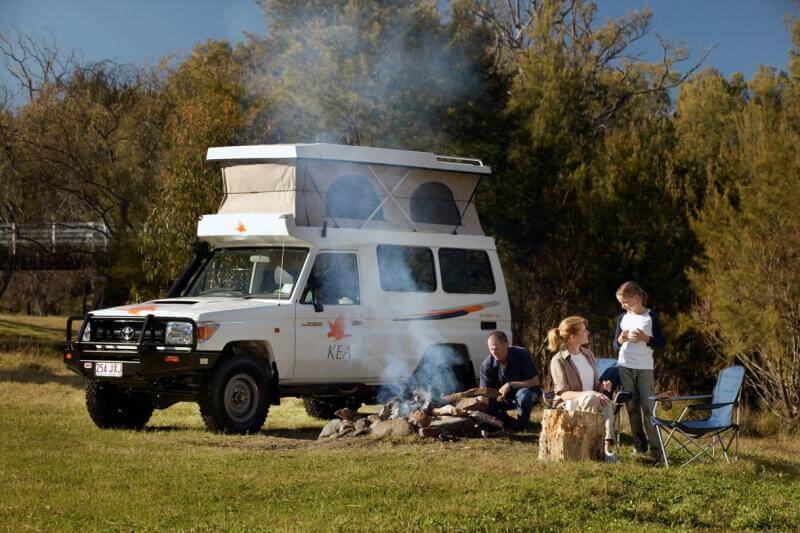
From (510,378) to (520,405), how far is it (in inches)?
12.2

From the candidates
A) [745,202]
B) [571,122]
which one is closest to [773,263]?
[745,202]

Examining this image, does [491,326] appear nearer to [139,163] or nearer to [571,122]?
[571,122]

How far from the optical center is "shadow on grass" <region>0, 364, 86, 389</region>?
21259mm

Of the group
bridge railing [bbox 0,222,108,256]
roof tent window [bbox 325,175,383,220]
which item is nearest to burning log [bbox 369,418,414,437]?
roof tent window [bbox 325,175,383,220]

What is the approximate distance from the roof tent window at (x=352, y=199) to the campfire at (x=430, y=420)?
93.2 inches

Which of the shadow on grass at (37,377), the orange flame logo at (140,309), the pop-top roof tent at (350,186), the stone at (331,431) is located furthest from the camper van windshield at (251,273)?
the shadow on grass at (37,377)

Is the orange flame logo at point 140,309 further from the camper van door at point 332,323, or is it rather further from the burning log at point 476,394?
the burning log at point 476,394

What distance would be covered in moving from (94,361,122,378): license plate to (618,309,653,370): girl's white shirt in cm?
502

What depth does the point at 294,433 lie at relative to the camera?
12703 mm

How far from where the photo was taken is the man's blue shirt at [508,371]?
39.9ft

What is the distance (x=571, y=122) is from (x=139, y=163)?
13.7 meters

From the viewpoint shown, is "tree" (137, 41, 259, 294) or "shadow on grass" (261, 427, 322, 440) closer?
"shadow on grass" (261, 427, 322, 440)

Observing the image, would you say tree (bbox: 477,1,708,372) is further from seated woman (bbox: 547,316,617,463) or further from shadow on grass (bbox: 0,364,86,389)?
seated woman (bbox: 547,316,617,463)

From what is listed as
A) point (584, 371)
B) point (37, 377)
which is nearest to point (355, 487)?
point (584, 371)
